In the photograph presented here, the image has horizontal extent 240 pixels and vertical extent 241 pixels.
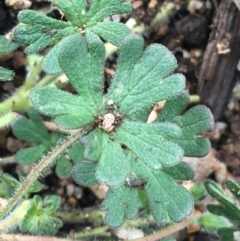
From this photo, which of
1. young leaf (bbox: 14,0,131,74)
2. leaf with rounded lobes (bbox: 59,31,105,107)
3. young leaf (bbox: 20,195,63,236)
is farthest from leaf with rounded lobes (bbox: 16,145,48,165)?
leaf with rounded lobes (bbox: 59,31,105,107)

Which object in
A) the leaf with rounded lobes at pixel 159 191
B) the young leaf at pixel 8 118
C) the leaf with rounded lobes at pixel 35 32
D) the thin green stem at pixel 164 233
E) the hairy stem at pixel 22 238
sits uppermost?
the leaf with rounded lobes at pixel 35 32

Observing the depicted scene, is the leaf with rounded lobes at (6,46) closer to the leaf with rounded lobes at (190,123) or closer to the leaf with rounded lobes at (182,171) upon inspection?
the leaf with rounded lobes at (190,123)

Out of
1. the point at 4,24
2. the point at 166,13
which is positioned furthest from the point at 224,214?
→ the point at 4,24

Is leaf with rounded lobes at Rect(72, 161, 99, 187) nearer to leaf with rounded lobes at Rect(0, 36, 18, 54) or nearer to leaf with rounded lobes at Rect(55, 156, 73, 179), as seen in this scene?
leaf with rounded lobes at Rect(55, 156, 73, 179)

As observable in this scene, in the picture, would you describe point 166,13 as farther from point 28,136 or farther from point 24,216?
point 24,216

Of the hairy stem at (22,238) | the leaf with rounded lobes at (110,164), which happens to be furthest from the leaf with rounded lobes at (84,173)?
the leaf with rounded lobes at (110,164)

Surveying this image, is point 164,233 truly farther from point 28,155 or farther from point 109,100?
point 109,100
